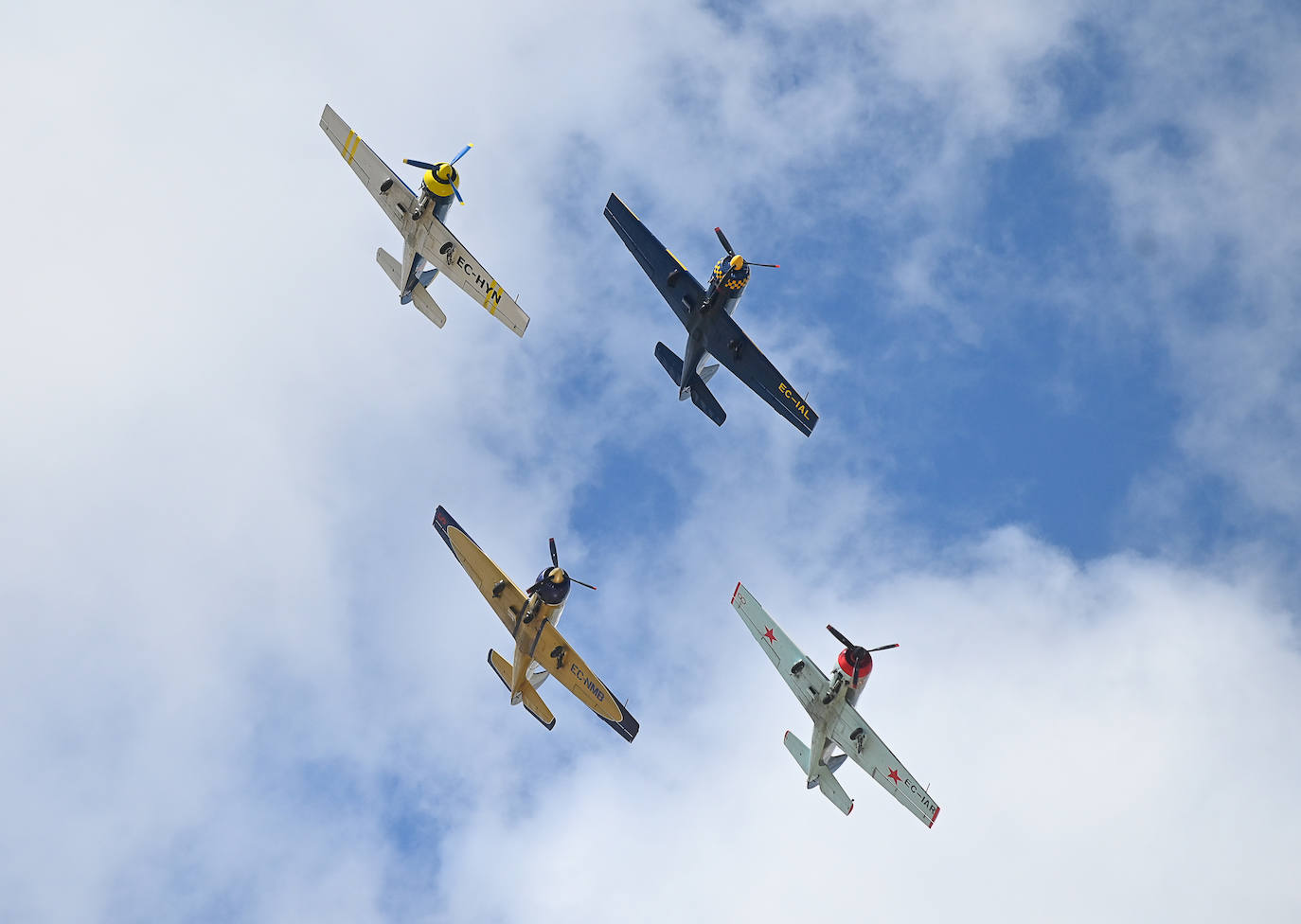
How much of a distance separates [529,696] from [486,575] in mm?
7763

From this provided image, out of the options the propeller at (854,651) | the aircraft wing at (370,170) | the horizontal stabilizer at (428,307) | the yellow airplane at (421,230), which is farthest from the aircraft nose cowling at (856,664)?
the aircraft wing at (370,170)

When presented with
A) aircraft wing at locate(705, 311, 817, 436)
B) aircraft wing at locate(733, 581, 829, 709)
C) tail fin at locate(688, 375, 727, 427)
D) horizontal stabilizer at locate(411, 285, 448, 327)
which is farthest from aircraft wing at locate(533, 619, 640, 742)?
horizontal stabilizer at locate(411, 285, 448, 327)

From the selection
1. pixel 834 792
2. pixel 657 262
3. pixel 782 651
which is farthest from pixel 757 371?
pixel 834 792

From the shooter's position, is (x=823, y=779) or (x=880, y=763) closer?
(x=880, y=763)

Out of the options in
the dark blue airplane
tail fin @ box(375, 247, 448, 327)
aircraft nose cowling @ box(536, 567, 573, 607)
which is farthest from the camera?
tail fin @ box(375, 247, 448, 327)

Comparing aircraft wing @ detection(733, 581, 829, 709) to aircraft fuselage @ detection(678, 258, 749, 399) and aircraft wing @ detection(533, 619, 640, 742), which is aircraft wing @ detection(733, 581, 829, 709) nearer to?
aircraft wing @ detection(533, 619, 640, 742)

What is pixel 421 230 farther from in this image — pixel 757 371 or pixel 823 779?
pixel 823 779

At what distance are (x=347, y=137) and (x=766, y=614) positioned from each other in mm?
32722

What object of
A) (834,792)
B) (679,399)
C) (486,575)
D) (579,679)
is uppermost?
(679,399)

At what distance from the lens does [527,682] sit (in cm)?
6469

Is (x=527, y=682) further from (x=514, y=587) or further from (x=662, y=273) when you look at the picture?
(x=662, y=273)

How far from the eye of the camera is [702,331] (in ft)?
211

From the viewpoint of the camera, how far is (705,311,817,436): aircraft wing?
211 ft

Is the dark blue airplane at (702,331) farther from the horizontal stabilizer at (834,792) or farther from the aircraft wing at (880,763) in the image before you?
the horizontal stabilizer at (834,792)
